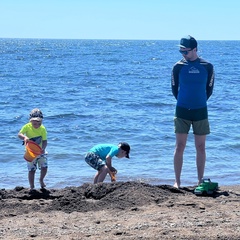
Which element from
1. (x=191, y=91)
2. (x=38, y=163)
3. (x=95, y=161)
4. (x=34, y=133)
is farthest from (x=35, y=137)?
(x=191, y=91)

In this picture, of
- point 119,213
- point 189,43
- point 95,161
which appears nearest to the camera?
point 119,213

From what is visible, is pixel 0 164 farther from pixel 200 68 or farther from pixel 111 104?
pixel 111 104

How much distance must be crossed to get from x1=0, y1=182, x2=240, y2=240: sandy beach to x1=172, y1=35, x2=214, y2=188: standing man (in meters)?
0.64

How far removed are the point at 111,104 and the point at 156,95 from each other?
3.50m

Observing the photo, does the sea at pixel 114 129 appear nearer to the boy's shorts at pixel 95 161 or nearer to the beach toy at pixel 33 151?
the boy's shorts at pixel 95 161

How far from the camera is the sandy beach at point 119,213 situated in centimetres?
572

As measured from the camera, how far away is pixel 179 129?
820 cm

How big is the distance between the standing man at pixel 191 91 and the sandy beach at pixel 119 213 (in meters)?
0.64

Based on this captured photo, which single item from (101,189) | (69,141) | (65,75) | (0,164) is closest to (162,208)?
(101,189)

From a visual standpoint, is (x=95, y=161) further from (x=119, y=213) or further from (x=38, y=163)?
(x=119, y=213)

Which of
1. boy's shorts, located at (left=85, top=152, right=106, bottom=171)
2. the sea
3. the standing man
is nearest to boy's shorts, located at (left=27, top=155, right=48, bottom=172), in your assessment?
boy's shorts, located at (left=85, top=152, right=106, bottom=171)

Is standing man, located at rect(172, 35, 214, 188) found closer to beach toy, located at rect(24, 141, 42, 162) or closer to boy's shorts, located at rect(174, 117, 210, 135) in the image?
boy's shorts, located at rect(174, 117, 210, 135)

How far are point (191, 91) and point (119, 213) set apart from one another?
215 cm

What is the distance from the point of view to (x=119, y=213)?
6.62 meters
